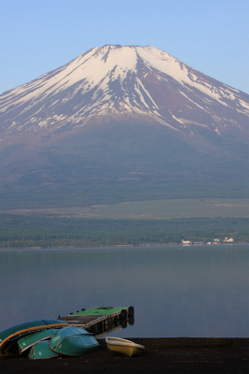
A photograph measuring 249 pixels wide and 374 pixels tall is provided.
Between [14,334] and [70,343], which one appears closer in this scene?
[70,343]

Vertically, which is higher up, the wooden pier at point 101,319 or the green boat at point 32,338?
the green boat at point 32,338

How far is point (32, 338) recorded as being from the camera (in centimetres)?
2097

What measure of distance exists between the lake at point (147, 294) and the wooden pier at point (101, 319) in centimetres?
46

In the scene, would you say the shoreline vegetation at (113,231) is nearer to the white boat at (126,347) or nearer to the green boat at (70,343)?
the green boat at (70,343)

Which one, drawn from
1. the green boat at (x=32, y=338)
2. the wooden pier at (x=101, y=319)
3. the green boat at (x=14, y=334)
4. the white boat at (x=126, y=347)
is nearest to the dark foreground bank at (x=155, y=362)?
the white boat at (x=126, y=347)

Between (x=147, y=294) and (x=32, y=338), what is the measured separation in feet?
97.4

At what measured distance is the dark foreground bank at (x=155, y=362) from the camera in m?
18.1

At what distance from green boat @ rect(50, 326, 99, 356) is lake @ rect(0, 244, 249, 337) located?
35.2 ft

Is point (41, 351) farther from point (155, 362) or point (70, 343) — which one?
point (155, 362)

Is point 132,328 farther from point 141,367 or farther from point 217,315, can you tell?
point 141,367

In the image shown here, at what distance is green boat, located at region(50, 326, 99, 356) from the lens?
19969 mm

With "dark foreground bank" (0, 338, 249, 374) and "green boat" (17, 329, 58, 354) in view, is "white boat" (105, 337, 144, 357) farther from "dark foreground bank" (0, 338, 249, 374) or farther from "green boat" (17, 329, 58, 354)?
"green boat" (17, 329, 58, 354)

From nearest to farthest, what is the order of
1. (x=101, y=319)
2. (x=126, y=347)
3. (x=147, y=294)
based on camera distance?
1. (x=126, y=347)
2. (x=101, y=319)
3. (x=147, y=294)

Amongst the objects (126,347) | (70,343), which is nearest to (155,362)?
(126,347)
